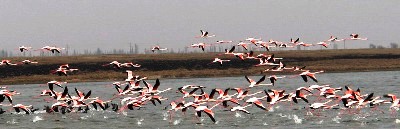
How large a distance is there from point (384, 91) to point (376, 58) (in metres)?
88.8

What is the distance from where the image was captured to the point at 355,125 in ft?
137

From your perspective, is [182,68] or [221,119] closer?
[221,119]

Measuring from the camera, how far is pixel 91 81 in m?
122

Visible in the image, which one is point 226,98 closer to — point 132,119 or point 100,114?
point 132,119

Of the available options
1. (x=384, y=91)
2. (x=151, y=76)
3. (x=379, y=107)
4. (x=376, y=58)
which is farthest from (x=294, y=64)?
(x=379, y=107)

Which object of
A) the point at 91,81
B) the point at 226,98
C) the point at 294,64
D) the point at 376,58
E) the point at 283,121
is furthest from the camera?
the point at 376,58

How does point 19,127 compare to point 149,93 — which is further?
point 19,127

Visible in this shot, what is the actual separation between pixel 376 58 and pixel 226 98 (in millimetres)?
124349

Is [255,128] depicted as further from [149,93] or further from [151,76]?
[151,76]

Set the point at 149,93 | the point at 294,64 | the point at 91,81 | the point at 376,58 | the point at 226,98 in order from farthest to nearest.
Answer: the point at 376,58 < the point at 294,64 < the point at 91,81 < the point at 149,93 < the point at 226,98

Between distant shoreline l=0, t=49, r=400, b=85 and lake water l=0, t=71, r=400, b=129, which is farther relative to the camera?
distant shoreline l=0, t=49, r=400, b=85

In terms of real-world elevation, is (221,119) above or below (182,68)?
above

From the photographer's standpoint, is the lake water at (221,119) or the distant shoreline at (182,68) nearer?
the lake water at (221,119)

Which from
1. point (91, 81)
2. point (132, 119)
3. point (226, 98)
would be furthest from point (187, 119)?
point (91, 81)
